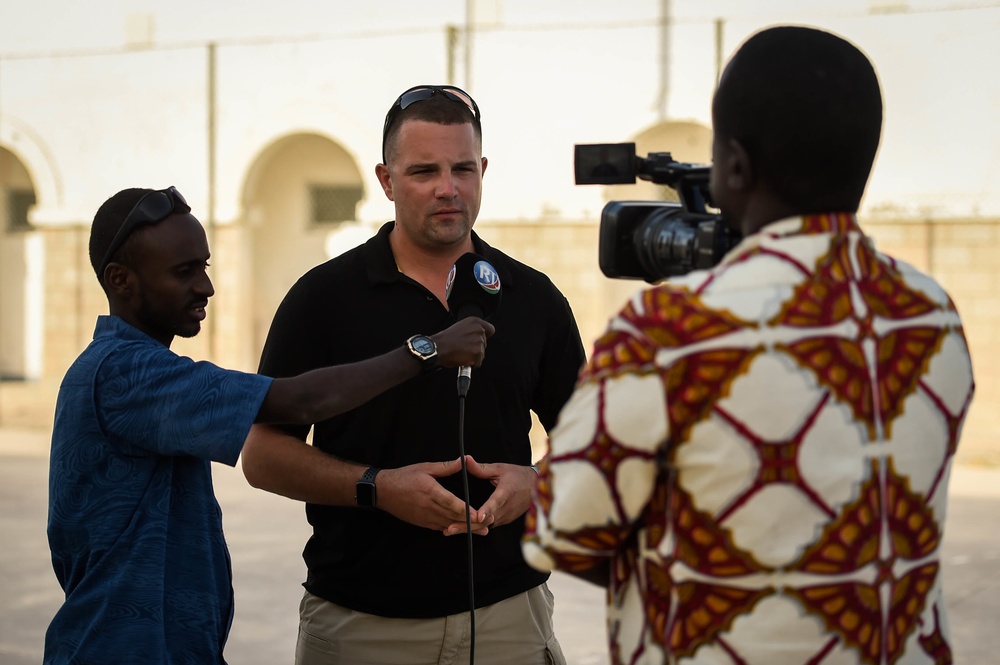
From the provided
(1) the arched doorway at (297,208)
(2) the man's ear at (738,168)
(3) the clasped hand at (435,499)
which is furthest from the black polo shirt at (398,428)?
(1) the arched doorway at (297,208)

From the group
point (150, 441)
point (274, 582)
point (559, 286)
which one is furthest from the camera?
point (559, 286)

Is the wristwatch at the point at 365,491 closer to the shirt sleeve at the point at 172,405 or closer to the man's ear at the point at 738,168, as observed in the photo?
the shirt sleeve at the point at 172,405

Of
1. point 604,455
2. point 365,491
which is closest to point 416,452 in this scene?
point 365,491

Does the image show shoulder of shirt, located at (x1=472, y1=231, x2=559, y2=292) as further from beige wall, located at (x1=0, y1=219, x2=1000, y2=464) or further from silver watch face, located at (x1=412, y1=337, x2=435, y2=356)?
beige wall, located at (x1=0, y1=219, x2=1000, y2=464)

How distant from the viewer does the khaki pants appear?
2.62 metres

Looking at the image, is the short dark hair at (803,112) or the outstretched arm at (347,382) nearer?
the short dark hair at (803,112)

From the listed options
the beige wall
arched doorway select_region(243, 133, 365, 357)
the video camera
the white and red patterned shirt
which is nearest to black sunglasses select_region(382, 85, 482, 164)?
the video camera

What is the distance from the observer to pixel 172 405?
221 cm

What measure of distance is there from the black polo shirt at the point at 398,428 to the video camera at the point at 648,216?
0.81 meters

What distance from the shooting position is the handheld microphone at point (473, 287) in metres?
2.56

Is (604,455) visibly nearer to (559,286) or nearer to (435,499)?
(435,499)

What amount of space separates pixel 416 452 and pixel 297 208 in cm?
1489

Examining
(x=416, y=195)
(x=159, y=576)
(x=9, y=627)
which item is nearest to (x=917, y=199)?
(x=9, y=627)

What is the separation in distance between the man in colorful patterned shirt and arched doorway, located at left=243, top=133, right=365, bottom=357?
1544cm
